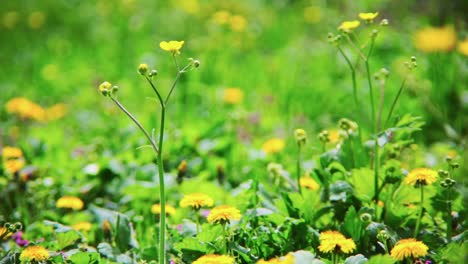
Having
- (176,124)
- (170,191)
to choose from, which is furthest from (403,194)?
(176,124)

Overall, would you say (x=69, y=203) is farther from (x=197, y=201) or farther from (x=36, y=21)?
(x=36, y=21)

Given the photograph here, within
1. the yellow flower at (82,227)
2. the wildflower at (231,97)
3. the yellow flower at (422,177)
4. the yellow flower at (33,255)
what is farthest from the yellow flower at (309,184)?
the wildflower at (231,97)

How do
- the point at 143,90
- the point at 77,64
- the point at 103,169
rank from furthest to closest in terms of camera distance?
the point at 77,64, the point at 143,90, the point at 103,169

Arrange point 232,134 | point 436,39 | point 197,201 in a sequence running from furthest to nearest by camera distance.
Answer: point 436,39 < point 232,134 < point 197,201

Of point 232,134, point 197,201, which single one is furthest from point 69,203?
point 232,134

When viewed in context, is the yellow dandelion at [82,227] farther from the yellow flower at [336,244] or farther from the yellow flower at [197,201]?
the yellow flower at [336,244]

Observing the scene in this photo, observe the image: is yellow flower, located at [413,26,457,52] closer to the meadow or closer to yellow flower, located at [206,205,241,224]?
the meadow

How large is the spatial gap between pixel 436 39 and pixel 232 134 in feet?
4.38

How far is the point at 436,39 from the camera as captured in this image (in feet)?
11.1

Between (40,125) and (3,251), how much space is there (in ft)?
4.81

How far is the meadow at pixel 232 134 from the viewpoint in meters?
1.77

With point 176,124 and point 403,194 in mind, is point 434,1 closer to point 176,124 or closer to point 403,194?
point 176,124

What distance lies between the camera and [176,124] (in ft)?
9.82

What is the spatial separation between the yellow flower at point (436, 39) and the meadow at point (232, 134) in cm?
1
